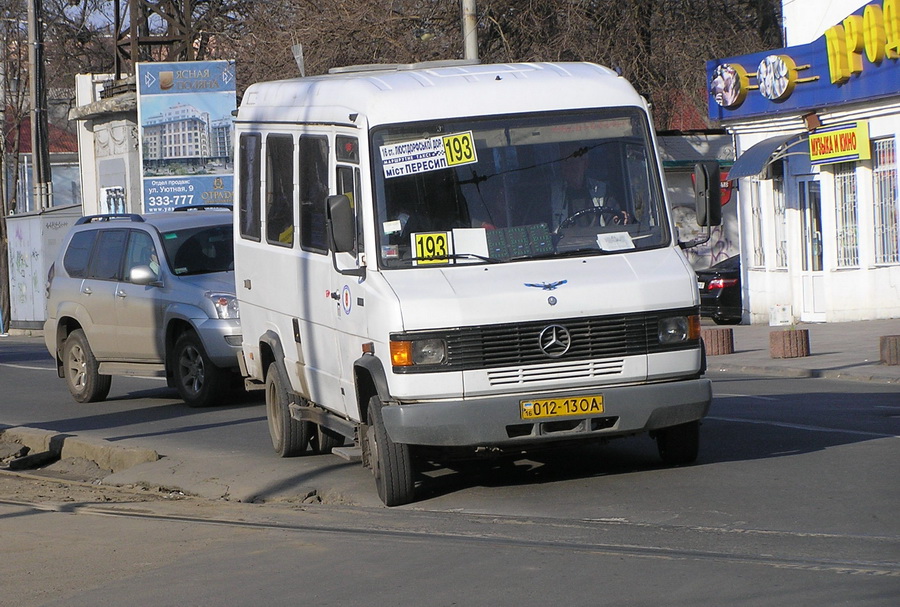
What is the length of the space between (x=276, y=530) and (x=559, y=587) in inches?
86.2

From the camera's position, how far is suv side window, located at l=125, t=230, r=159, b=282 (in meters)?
14.8

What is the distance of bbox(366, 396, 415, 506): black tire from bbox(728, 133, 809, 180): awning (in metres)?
17.0

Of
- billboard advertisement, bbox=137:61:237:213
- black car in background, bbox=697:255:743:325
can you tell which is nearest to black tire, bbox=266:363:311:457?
black car in background, bbox=697:255:743:325

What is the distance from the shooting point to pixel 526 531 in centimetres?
726

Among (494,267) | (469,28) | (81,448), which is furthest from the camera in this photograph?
(469,28)

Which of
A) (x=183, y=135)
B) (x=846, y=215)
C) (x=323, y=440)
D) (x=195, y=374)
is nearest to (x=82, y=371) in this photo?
(x=195, y=374)

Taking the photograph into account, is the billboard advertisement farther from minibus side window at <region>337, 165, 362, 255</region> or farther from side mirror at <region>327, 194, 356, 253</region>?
side mirror at <region>327, 194, 356, 253</region>

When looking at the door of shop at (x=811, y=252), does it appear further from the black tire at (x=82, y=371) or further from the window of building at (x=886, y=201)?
the black tire at (x=82, y=371)

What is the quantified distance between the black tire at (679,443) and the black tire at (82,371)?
8.54 metres

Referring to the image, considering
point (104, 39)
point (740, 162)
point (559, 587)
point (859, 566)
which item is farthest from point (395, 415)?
point (104, 39)

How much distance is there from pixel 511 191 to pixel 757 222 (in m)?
18.7

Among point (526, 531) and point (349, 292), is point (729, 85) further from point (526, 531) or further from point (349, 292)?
point (526, 531)

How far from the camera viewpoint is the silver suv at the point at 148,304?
555 inches

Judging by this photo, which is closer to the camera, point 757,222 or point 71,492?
point 71,492
